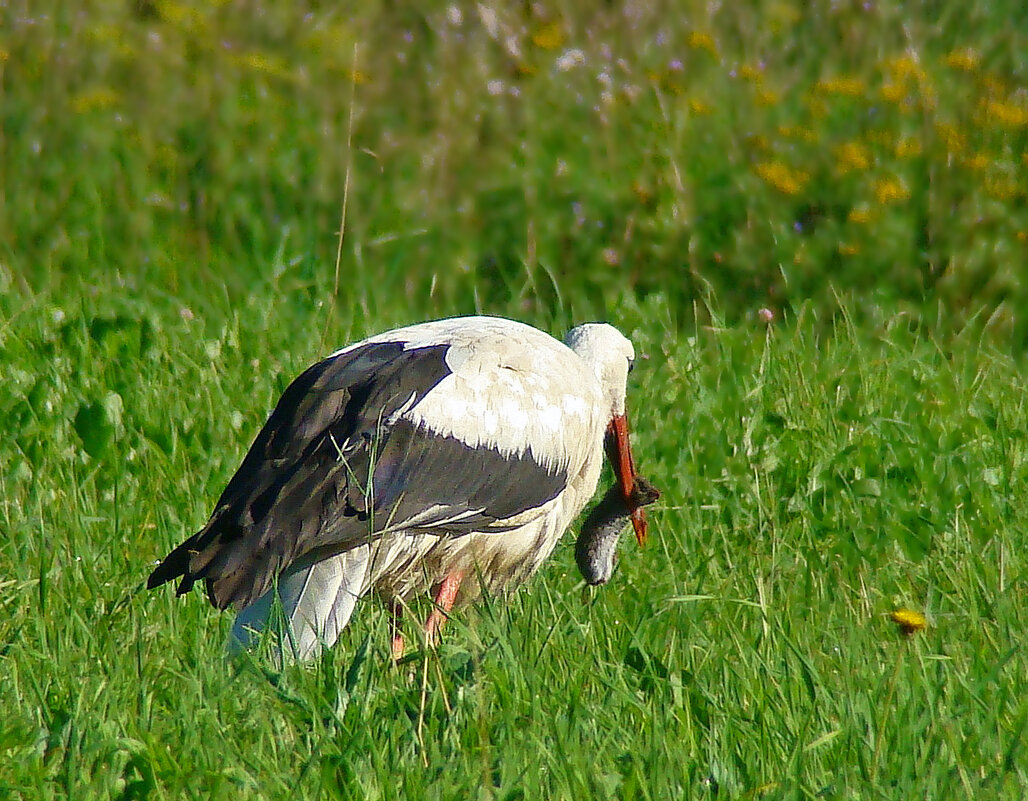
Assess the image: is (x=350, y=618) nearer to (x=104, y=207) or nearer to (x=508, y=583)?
(x=508, y=583)

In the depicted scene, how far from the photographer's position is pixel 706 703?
9.98 feet

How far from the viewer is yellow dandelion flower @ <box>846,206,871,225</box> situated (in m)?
6.21

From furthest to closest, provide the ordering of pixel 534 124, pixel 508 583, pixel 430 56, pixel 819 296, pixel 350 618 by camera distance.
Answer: pixel 430 56 → pixel 534 124 → pixel 819 296 → pixel 508 583 → pixel 350 618

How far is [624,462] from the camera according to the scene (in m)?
4.35

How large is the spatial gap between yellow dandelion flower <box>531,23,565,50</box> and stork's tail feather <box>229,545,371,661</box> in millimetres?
4275

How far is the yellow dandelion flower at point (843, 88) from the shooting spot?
6824 millimetres

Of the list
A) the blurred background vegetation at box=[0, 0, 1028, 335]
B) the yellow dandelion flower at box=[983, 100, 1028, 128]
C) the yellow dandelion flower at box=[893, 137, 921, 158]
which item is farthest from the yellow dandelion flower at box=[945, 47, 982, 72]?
the yellow dandelion flower at box=[893, 137, 921, 158]

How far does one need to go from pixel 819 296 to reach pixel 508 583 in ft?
8.49

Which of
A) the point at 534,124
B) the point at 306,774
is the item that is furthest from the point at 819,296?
the point at 306,774

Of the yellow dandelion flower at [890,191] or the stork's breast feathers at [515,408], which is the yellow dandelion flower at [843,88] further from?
the stork's breast feathers at [515,408]

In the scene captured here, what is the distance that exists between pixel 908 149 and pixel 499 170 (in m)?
1.68

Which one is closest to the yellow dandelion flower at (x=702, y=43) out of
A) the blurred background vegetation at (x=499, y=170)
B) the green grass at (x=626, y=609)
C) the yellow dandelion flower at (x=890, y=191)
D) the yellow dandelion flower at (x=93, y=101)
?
the blurred background vegetation at (x=499, y=170)

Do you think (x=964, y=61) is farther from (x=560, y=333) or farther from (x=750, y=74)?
(x=560, y=333)

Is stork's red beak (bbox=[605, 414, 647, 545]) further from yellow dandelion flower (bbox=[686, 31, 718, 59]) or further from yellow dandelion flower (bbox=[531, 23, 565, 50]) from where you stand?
yellow dandelion flower (bbox=[531, 23, 565, 50])
